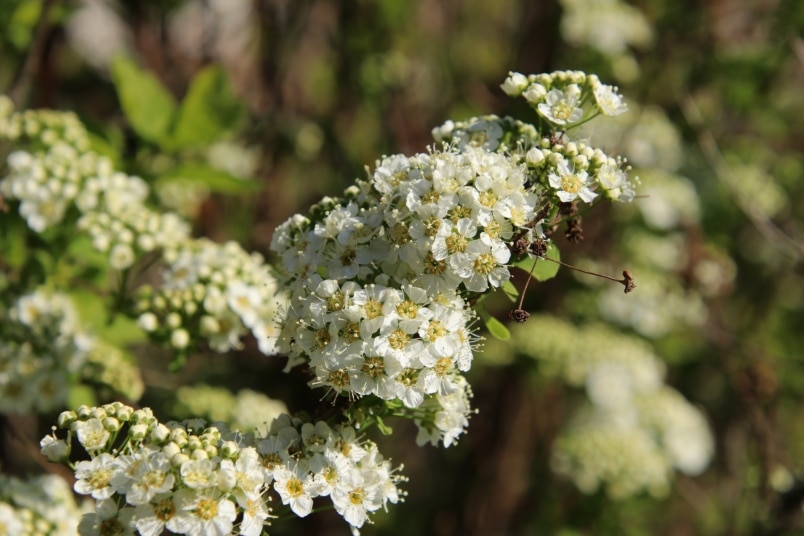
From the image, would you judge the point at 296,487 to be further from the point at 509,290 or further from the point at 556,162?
the point at 556,162

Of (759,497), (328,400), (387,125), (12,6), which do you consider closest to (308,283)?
(328,400)

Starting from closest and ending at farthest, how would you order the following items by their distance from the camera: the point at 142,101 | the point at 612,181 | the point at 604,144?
the point at 612,181 < the point at 142,101 < the point at 604,144

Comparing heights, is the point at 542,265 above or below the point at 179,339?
above

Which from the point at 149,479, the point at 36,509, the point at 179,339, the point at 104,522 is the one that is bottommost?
the point at 36,509

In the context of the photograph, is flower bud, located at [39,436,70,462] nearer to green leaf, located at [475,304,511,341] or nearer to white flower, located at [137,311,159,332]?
white flower, located at [137,311,159,332]

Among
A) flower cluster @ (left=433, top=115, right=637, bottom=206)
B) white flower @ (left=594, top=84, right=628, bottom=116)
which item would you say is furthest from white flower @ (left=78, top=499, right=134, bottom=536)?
white flower @ (left=594, top=84, right=628, bottom=116)

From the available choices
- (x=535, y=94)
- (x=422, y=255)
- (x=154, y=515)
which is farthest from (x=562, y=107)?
(x=154, y=515)

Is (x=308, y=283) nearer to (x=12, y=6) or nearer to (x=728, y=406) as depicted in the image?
(x=12, y=6)

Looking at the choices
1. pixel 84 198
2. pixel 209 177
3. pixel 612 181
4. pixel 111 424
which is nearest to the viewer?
pixel 111 424
